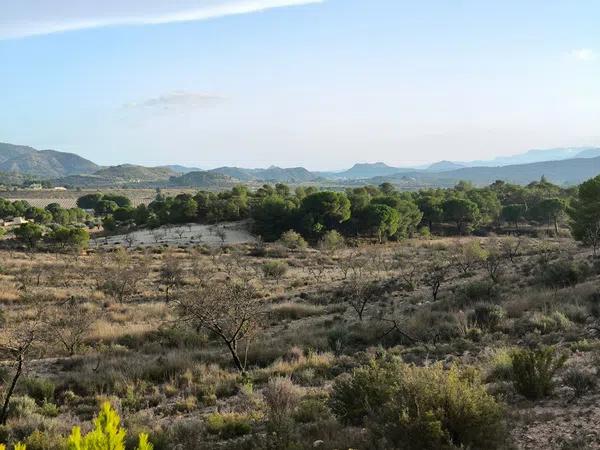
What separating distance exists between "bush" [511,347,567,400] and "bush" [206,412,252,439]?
14.5 feet

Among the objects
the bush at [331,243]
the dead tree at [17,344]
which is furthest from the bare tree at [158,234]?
the dead tree at [17,344]

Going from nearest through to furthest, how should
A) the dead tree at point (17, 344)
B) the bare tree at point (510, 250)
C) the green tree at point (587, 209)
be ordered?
the dead tree at point (17, 344), the bare tree at point (510, 250), the green tree at point (587, 209)

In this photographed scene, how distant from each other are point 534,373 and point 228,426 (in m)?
4.95

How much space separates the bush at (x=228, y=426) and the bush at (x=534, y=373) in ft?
14.5

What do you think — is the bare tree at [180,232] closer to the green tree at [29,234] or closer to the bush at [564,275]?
the green tree at [29,234]

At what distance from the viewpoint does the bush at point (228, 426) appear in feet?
25.2

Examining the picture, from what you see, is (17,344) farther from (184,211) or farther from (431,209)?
(431,209)

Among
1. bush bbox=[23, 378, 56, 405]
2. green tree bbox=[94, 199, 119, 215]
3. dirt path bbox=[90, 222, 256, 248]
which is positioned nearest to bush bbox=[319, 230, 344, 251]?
dirt path bbox=[90, 222, 256, 248]

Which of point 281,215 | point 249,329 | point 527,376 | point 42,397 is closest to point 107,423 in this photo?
point 527,376

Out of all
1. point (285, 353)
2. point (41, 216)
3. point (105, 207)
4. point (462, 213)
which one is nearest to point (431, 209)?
point (462, 213)

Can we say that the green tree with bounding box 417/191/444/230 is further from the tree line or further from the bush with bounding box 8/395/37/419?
the bush with bounding box 8/395/37/419

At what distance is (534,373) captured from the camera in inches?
305

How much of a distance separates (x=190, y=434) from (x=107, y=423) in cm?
383

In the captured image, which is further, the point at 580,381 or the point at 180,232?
the point at 180,232
